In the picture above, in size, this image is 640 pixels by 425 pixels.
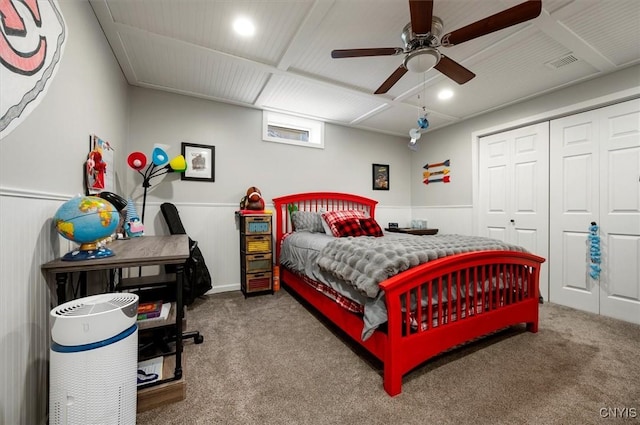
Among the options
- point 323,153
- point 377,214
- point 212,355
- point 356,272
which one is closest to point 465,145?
point 377,214

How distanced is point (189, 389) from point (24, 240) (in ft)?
3.64

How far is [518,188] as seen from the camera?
331 cm

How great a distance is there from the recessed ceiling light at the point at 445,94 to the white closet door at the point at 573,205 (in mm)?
1246

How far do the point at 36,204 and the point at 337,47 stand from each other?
228 cm

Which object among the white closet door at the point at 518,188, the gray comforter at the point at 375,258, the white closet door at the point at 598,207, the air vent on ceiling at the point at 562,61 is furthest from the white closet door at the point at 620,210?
the gray comforter at the point at 375,258

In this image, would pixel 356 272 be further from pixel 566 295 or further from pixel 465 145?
→ pixel 465 145

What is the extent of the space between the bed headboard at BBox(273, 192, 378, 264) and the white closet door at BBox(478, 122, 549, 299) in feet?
5.51

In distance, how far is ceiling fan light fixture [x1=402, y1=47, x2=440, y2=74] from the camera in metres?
1.75

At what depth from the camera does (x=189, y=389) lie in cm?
146

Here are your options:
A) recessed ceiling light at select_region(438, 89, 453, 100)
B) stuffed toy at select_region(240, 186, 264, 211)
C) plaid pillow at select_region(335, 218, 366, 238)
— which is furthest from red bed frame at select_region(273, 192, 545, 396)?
recessed ceiling light at select_region(438, 89, 453, 100)

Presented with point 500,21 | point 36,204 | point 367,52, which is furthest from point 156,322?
point 500,21

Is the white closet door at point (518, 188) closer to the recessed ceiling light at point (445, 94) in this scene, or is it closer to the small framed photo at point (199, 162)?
the recessed ceiling light at point (445, 94)

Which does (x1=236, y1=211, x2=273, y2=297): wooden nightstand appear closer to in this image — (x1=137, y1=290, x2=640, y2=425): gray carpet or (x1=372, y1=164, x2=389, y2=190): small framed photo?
(x1=137, y1=290, x2=640, y2=425): gray carpet

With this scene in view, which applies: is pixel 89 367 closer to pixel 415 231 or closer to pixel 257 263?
pixel 257 263
